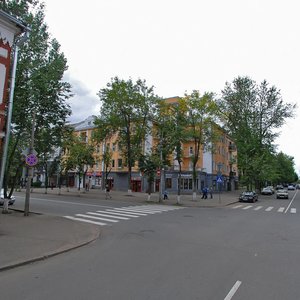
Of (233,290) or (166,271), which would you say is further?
(166,271)

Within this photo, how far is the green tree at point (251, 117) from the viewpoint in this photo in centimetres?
4691

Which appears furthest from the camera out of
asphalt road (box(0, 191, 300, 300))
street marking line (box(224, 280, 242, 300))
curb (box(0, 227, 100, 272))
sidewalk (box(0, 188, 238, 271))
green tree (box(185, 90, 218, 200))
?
green tree (box(185, 90, 218, 200))

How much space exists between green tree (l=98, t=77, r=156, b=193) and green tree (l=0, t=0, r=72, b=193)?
51.2 feet

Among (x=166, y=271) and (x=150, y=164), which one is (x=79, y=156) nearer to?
(x=150, y=164)

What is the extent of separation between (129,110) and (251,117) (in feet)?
70.0

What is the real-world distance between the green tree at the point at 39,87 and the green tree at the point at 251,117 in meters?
32.1

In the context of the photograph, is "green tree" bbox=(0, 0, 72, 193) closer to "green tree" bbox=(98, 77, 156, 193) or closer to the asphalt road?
the asphalt road

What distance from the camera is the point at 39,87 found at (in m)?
16.8

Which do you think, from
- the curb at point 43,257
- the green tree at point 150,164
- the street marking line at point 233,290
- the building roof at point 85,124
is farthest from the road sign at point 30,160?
the building roof at point 85,124

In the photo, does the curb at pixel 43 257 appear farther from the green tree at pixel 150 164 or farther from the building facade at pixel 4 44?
the green tree at pixel 150 164

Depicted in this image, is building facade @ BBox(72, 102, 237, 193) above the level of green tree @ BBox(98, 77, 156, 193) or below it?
below

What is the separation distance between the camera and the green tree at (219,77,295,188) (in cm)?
4691

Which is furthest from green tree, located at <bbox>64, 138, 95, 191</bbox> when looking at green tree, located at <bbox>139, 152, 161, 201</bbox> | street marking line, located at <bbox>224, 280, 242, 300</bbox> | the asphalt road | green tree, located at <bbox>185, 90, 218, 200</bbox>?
street marking line, located at <bbox>224, 280, 242, 300</bbox>

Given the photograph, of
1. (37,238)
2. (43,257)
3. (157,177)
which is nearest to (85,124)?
(157,177)
